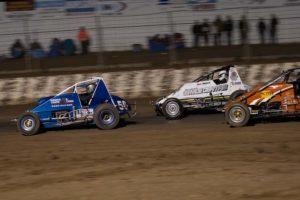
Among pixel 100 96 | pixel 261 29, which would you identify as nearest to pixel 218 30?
pixel 261 29

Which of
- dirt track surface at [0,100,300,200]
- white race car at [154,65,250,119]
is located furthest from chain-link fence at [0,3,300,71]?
dirt track surface at [0,100,300,200]

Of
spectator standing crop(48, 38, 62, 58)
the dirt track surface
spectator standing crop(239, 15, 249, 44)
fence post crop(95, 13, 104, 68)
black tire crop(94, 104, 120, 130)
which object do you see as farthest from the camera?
spectator standing crop(48, 38, 62, 58)

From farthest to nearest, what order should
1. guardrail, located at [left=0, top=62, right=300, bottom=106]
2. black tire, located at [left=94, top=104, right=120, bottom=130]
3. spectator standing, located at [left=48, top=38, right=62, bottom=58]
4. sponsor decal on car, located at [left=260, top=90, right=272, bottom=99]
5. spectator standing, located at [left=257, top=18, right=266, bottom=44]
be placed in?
spectator standing, located at [left=48, top=38, right=62, bottom=58] → spectator standing, located at [left=257, top=18, right=266, bottom=44] → guardrail, located at [left=0, top=62, right=300, bottom=106] → black tire, located at [left=94, top=104, right=120, bottom=130] → sponsor decal on car, located at [left=260, top=90, right=272, bottom=99]

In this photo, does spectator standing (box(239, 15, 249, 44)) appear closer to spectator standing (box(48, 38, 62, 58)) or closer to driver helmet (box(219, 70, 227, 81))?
driver helmet (box(219, 70, 227, 81))

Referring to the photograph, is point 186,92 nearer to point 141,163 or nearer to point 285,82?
point 285,82

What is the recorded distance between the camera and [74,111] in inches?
472

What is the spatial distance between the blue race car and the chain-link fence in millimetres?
6992

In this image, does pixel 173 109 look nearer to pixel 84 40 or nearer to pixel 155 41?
pixel 155 41

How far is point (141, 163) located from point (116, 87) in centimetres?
858

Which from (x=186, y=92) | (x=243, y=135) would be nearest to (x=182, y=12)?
(x=186, y=92)

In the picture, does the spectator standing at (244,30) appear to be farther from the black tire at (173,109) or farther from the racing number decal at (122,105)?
the racing number decal at (122,105)

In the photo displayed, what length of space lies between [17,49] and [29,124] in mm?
8061

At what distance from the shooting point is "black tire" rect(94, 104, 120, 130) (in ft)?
38.8

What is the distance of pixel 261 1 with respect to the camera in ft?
79.1
